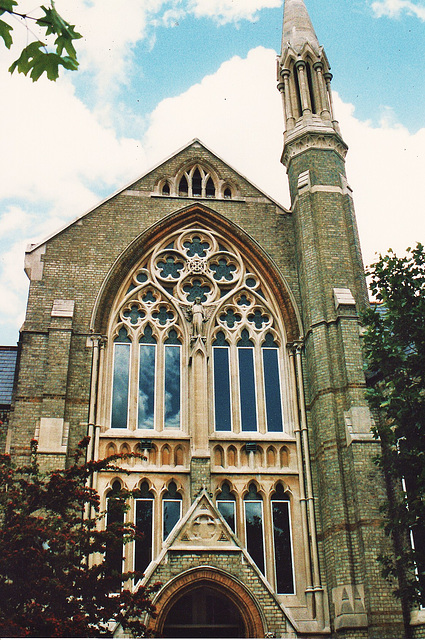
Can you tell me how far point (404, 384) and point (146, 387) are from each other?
7.43m

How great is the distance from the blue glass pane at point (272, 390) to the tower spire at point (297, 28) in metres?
10.2

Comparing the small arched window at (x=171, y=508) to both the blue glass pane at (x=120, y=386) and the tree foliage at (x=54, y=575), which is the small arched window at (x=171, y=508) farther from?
the tree foliage at (x=54, y=575)

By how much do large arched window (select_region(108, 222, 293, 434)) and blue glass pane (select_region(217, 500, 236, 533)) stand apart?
1766mm

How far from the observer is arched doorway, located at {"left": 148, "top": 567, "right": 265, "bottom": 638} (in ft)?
48.2

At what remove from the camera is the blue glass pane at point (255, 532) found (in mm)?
17078

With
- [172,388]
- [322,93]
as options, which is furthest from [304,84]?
[172,388]

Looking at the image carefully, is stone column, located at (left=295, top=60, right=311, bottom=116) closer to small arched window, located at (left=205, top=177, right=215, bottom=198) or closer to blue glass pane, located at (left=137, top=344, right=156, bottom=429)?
small arched window, located at (left=205, top=177, right=215, bottom=198)

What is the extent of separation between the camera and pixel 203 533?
15.2m

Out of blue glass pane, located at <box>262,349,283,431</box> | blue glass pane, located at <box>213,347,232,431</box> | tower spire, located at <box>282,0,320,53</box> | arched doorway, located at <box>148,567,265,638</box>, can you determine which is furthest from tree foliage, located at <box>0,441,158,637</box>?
tower spire, located at <box>282,0,320,53</box>

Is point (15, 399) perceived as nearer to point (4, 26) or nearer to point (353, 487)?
point (353, 487)

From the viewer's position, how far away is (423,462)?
42.8ft

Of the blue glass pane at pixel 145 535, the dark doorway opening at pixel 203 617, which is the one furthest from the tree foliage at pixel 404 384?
the blue glass pane at pixel 145 535

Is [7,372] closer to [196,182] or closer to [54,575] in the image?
[196,182]

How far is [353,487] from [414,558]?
343 centimetres
